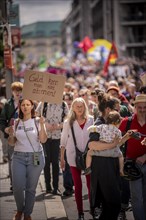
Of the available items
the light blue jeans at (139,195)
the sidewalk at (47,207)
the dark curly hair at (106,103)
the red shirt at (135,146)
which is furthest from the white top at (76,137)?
the light blue jeans at (139,195)

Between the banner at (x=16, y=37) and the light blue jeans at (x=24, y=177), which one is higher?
the banner at (x=16, y=37)

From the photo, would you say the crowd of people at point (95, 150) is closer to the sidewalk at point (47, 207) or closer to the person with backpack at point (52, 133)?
the sidewalk at point (47, 207)

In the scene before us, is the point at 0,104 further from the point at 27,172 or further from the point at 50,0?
the point at 27,172

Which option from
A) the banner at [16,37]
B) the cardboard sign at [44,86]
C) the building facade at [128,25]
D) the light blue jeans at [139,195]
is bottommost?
the light blue jeans at [139,195]

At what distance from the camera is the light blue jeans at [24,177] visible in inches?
374

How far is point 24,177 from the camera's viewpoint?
376 inches

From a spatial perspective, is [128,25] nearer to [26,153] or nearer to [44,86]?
[44,86]

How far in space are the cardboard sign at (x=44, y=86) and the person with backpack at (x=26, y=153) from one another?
47 cm

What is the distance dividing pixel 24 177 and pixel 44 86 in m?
1.32

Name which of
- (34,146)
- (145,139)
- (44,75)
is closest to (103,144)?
(145,139)

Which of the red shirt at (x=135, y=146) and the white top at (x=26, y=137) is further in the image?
the white top at (x=26, y=137)

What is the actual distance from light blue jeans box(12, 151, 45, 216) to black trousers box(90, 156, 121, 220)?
1074 mm

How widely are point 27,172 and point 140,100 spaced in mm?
1758

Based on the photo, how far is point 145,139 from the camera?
340 inches
